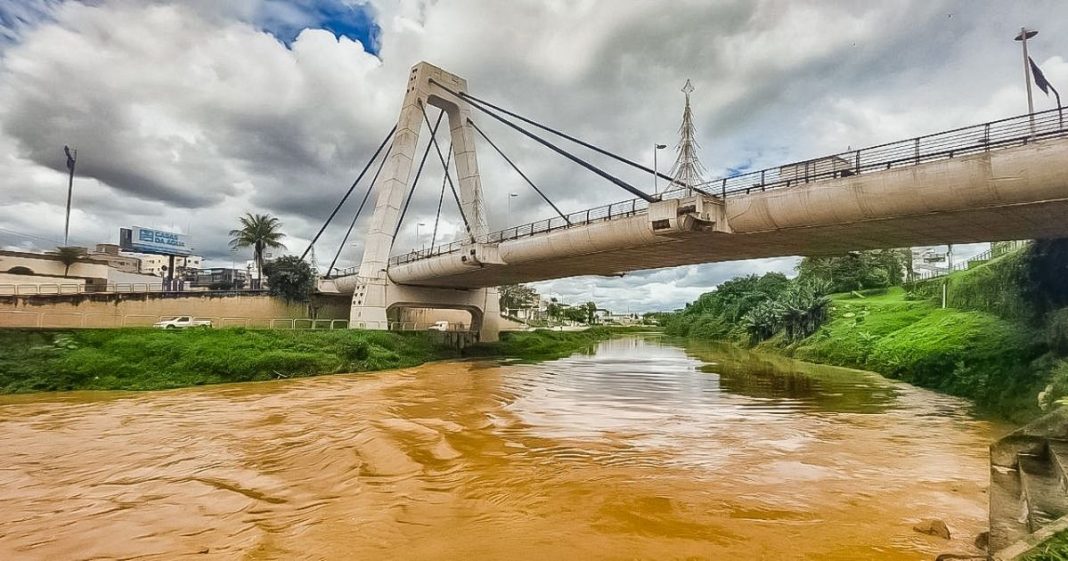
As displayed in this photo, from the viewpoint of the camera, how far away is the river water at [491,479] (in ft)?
19.9

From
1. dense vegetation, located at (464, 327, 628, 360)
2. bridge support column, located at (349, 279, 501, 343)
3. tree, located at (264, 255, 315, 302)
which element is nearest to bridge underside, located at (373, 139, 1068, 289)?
bridge support column, located at (349, 279, 501, 343)

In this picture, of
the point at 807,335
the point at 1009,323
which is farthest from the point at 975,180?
the point at 807,335

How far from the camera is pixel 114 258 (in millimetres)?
62125

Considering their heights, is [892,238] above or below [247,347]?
above

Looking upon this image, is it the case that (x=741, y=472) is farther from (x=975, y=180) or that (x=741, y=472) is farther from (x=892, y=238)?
(x=892, y=238)

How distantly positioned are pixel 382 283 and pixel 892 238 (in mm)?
32923

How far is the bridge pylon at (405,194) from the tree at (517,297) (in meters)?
48.2

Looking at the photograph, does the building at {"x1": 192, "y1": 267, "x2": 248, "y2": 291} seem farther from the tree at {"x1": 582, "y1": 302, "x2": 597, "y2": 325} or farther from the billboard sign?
the tree at {"x1": 582, "y1": 302, "x2": 597, "y2": 325}

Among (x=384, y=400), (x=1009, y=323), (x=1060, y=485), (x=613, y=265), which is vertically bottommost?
(x=384, y=400)

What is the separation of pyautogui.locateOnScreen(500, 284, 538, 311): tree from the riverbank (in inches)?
2410

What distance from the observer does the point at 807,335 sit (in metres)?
38.8

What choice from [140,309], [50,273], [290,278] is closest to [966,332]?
[290,278]

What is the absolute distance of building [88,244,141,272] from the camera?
60312 millimetres

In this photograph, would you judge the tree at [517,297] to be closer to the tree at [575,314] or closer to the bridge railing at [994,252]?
the tree at [575,314]
